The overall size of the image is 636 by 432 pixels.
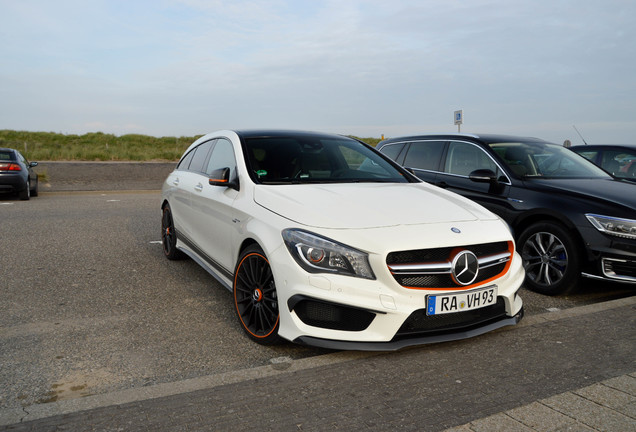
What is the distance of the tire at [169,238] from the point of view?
6186 millimetres

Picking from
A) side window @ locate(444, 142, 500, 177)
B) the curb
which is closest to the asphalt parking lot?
the curb

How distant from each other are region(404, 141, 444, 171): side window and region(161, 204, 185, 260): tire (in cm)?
314

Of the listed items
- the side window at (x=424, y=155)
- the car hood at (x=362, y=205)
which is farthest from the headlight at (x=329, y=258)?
the side window at (x=424, y=155)

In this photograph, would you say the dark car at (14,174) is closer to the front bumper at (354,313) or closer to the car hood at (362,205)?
the car hood at (362,205)

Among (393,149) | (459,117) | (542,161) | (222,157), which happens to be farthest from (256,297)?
(459,117)

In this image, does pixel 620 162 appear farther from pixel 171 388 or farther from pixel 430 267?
pixel 171 388

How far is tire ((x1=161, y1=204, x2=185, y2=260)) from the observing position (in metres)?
6.19

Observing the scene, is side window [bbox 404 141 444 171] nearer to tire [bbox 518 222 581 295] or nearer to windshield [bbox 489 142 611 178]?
windshield [bbox 489 142 611 178]

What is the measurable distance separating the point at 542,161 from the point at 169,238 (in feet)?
14.2

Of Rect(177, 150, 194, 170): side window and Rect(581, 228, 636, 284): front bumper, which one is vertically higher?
Rect(177, 150, 194, 170): side window

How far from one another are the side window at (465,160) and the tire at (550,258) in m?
0.94

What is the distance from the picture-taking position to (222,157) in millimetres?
5000

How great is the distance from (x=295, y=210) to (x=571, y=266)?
2.79 m

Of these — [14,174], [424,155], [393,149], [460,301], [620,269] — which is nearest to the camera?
[460,301]
